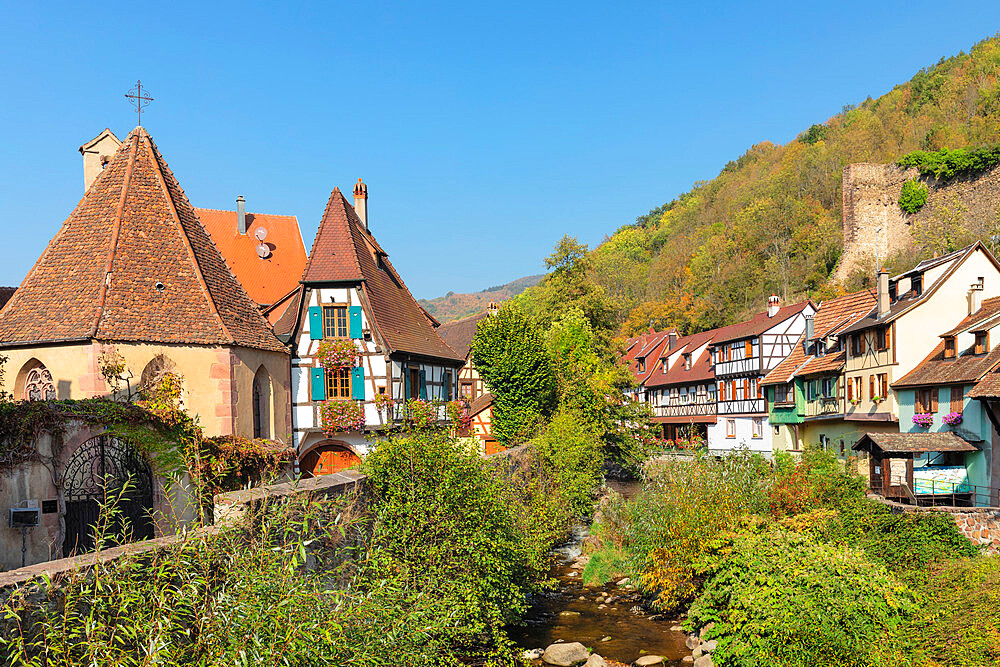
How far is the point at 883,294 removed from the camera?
2952 centimetres

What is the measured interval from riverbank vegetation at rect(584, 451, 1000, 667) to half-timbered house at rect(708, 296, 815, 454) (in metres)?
19.4

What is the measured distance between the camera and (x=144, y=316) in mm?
18750

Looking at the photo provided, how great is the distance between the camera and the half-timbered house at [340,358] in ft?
86.2

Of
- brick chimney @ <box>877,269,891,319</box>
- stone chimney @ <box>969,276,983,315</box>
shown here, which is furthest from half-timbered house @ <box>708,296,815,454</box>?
stone chimney @ <box>969,276,983,315</box>

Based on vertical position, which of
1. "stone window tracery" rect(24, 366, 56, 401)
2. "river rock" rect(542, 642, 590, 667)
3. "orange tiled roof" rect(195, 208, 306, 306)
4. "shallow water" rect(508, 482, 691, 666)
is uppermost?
"orange tiled roof" rect(195, 208, 306, 306)

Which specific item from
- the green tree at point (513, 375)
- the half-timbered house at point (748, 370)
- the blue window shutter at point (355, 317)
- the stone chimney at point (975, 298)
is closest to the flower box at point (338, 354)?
the blue window shutter at point (355, 317)

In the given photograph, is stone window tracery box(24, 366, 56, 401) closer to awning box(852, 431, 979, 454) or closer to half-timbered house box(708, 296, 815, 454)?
awning box(852, 431, 979, 454)

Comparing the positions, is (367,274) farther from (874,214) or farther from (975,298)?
(874,214)

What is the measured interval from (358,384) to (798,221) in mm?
56549

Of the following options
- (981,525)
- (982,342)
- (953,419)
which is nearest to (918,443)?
(953,419)

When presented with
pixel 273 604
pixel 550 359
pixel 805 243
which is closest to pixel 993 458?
pixel 550 359

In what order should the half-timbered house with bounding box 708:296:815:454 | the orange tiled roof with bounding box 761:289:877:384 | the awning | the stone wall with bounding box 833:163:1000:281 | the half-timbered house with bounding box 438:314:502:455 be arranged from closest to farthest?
the awning < the orange tiled roof with bounding box 761:289:877:384 < the half-timbered house with bounding box 438:314:502:455 < the half-timbered house with bounding box 708:296:815:454 < the stone wall with bounding box 833:163:1000:281

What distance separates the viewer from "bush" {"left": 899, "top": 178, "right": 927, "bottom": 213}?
60.8 metres

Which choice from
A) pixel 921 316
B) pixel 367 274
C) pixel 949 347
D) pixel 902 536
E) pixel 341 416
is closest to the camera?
pixel 902 536
